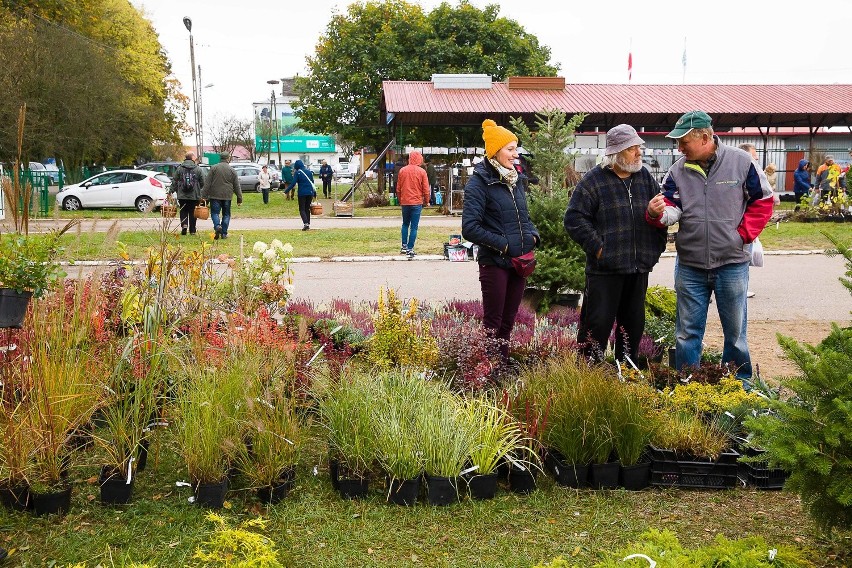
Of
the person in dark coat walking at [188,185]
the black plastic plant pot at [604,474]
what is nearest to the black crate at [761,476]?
the black plastic plant pot at [604,474]

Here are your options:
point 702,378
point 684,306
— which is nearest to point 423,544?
point 702,378

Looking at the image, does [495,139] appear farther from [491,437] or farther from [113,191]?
[113,191]

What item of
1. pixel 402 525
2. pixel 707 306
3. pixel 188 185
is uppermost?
pixel 188 185

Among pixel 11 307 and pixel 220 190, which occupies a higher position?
pixel 220 190

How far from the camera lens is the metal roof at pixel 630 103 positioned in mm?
30500

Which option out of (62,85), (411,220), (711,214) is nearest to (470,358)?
(711,214)

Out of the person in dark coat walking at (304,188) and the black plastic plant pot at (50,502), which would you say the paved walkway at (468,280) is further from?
the person in dark coat walking at (304,188)

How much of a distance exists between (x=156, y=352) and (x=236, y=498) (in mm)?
887

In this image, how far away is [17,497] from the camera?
3.81 meters

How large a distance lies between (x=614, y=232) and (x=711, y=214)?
0.65 metres

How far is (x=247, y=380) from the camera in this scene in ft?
14.0

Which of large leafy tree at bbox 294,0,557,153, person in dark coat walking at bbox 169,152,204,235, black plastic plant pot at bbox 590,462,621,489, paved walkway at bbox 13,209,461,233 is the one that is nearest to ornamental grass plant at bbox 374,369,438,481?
black plastic plant pot at bbox 590,462,621,489

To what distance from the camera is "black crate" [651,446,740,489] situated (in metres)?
4.37

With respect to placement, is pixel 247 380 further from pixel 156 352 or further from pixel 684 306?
pixel 684 306
